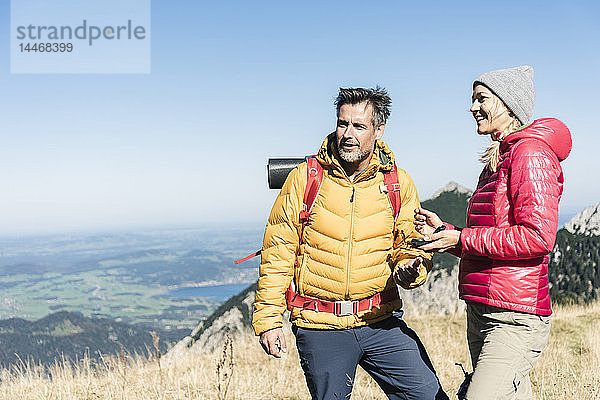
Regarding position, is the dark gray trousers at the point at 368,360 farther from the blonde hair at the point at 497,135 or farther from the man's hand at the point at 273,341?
the blonde hair at the point at 497,135

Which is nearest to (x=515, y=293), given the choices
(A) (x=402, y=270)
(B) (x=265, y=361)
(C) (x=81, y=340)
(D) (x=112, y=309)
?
(A) (x=402, y=270)

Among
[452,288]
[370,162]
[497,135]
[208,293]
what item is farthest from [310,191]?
[208,293]

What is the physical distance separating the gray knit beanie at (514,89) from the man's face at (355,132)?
2.71 ft

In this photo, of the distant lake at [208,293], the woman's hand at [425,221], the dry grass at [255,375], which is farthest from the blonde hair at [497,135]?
the distant lake at [208,293]

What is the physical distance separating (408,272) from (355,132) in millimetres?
1073

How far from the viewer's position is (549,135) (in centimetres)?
286

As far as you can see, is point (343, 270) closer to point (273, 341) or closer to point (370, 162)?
point (273, 341)

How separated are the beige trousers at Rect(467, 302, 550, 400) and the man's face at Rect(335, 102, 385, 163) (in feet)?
4.43

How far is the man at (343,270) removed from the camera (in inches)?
137

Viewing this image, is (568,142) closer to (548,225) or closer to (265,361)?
(548,225)

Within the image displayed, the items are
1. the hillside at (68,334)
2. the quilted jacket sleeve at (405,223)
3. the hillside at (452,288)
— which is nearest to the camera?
the quilted jacket sleeve at (405,223)

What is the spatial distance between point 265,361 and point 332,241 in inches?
212

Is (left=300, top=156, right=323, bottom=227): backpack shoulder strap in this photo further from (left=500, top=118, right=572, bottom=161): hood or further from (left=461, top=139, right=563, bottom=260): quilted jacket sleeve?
(left=500, top=118, right=572, bottom=161): hood

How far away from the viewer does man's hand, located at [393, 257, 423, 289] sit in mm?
3348
